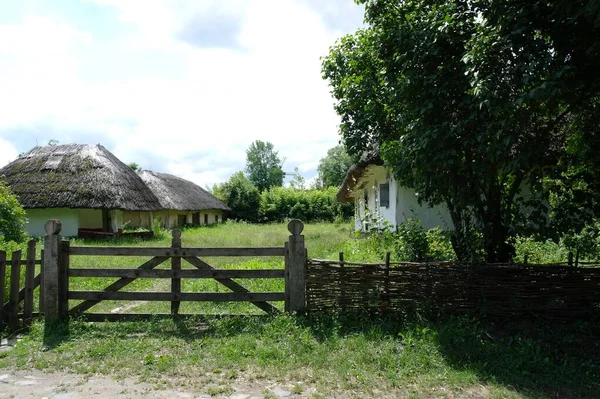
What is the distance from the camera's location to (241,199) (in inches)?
1891

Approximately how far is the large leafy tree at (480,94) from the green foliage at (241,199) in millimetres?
39949

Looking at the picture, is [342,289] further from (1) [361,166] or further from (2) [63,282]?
(1) [361,166]

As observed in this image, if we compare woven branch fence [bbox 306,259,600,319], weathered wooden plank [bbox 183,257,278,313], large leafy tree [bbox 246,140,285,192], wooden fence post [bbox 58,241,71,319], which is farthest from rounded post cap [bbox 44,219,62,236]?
large leafy tree [bbox 246,140,285,192]

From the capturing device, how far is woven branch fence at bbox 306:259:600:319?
6.10 metres

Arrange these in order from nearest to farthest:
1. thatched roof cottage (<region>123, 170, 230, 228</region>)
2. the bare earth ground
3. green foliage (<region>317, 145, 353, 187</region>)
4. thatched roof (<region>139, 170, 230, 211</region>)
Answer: the bare earth ground, thatched roof cottage (<region>123, 170, 230, 228</region>), thatched roof (<region>139, 170, 230, 211</region>), green foliage (<region>317, 145, 353, 187</region>)

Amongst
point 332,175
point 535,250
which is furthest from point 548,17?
point 332,175

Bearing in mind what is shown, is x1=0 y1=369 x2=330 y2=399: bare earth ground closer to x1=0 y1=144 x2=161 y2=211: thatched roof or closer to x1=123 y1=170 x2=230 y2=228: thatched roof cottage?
x1=0 y1=144 x2=161 y2=211: thatched roof

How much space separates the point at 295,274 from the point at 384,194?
10455mm

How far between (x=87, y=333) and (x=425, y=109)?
5.37 m

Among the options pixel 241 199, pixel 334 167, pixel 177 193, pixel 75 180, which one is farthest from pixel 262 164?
pixel 75 180

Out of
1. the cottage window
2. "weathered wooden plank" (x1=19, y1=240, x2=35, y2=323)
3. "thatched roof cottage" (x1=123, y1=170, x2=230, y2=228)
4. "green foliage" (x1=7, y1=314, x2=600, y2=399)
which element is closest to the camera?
"green foliage" (x1=7, y1=314, x2=600, y2=399)

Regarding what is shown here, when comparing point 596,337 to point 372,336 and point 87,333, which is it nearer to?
point 372,336

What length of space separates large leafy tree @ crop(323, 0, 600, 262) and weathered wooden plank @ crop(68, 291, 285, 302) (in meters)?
2.74

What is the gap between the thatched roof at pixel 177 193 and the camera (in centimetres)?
3294
